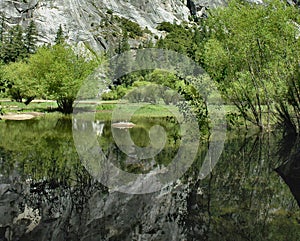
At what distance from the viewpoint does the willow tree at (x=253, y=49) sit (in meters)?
17.3

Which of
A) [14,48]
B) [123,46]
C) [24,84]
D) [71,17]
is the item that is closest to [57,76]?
[24,84]

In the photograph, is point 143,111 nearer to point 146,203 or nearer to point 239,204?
point 146,203

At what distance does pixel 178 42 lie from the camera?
101812 millimetres

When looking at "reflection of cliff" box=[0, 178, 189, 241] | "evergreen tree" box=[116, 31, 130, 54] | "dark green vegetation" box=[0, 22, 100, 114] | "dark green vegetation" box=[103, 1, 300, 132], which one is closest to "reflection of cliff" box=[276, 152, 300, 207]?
"reflection of cliff" box=[0, 178, 189, 241]

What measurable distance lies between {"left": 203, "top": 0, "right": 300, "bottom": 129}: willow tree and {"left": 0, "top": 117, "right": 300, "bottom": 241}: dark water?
7.49 meters

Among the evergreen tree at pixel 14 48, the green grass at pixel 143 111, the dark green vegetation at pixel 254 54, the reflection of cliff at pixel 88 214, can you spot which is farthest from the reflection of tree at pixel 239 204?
the evergreen tree at pixel 14 48

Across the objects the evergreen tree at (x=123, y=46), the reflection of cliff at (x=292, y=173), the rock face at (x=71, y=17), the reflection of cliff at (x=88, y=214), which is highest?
the rock face at (x=71, y=17)

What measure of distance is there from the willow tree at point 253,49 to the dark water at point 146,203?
24.6ft

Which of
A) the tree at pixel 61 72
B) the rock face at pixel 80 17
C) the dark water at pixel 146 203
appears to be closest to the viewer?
the dark water at pixel 146 203

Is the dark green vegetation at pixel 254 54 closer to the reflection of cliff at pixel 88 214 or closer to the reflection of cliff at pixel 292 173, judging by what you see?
the reflection of cliff at pixel 292 173

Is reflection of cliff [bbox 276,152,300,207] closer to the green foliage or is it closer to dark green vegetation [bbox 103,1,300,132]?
dark green vegetation [bbox 103,1,300,132]

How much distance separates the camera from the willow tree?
17297mm

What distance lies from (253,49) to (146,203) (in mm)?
13885

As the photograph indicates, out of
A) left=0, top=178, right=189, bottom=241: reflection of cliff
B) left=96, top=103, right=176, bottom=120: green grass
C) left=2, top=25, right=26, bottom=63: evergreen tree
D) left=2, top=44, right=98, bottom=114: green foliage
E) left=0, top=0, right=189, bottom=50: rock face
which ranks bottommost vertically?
left=96, top=103, right=176, bottom=120: green grass
